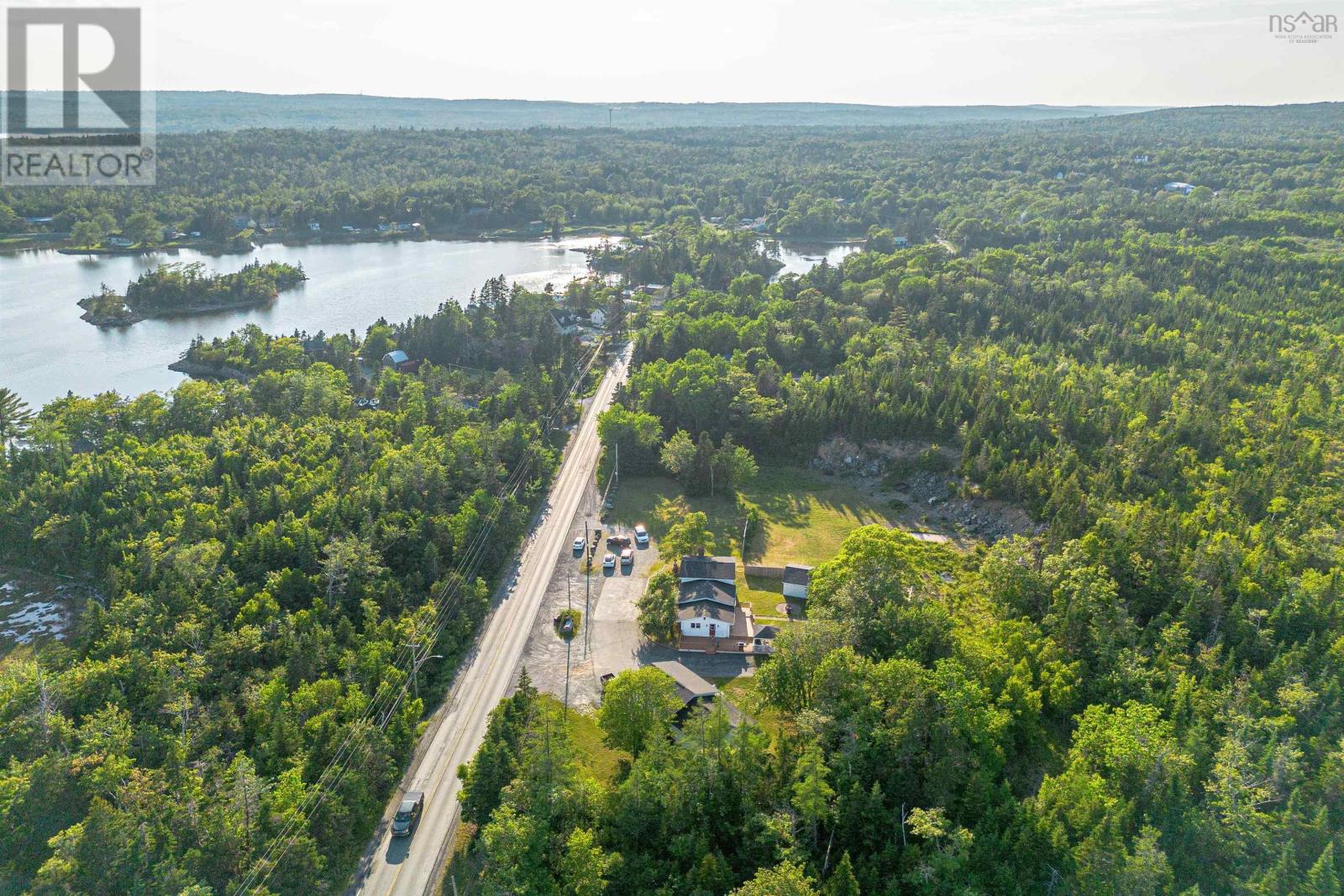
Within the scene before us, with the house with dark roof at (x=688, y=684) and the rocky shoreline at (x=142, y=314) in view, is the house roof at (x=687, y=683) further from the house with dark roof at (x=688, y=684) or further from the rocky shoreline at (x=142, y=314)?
the rocky shoreline at (x=142, y=314)

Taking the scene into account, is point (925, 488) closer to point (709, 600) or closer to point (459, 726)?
point (709, 600)

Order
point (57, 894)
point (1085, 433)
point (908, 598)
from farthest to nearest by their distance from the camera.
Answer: point (1085, 433), point (908, 598), point (57, 894)

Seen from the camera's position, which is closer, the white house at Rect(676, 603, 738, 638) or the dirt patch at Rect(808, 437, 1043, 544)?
the white house at Rect(676, 603, 738, 638)

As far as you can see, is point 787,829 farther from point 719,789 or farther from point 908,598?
point 908,598

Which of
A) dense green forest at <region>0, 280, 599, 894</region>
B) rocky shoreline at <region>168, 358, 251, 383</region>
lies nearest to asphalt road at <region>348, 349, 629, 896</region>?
dense green forest at <region>0, 280, 599, 894</region>

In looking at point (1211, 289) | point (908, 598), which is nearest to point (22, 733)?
point (908, 598)

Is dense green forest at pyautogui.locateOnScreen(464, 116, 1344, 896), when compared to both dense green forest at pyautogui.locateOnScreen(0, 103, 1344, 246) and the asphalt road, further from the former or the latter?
dense green forest at pyautogui.locateOnScreen(0, 103, 1344, 246)

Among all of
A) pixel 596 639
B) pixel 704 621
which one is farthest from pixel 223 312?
pixel 704 621
